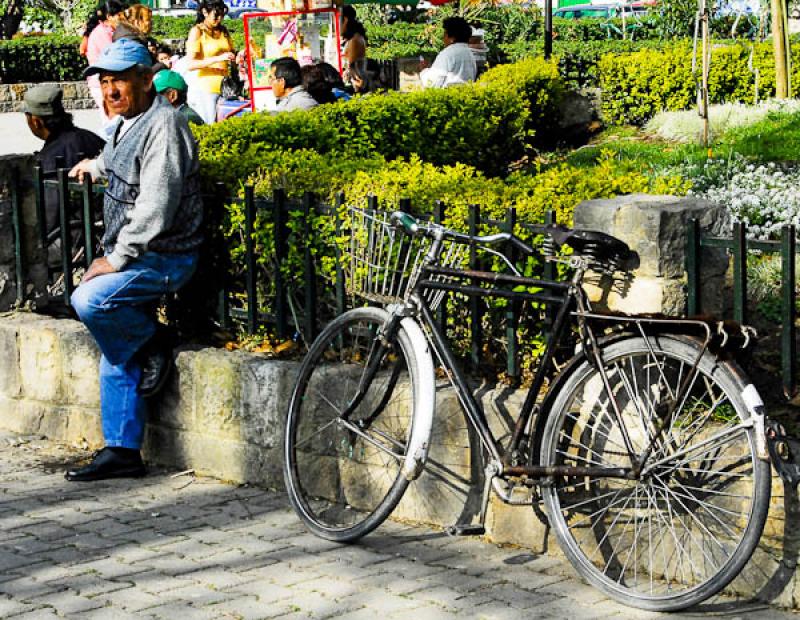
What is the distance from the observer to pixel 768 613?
4.80 metres

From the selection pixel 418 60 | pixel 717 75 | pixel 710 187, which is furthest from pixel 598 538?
pixel 418 60

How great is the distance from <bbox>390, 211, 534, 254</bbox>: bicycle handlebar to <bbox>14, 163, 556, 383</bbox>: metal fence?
0.26m

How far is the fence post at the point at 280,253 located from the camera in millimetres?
6492

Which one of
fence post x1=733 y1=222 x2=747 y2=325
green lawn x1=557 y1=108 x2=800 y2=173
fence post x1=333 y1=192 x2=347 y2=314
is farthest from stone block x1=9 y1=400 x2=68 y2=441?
green lawn x1=557 y1=108 x2=800 y2=173

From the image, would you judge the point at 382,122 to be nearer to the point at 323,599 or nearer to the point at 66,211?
the point at 66,211

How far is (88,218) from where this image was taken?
7297 mm

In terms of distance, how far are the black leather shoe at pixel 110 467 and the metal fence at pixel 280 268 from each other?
80 cm

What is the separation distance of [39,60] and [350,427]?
2246 centimetres

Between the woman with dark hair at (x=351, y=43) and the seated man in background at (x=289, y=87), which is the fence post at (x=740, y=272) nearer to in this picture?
the seated man in background at (x=289, y=87)

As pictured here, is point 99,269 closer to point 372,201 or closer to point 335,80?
point 372,201

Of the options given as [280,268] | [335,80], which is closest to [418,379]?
[280,268]

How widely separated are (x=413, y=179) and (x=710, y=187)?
15.2ft

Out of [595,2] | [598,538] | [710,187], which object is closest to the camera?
[598,538]

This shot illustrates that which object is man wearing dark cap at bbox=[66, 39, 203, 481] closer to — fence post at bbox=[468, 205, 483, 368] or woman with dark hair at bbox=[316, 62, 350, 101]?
fence post at bbox=[468, 205, 483, 368]
